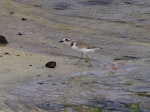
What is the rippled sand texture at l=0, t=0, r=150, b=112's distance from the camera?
937cm

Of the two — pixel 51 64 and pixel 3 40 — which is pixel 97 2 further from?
pixel 51 64

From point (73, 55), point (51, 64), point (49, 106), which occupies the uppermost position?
point (49, 106)

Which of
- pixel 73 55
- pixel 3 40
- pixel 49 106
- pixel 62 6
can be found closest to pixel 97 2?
pixel 62 6

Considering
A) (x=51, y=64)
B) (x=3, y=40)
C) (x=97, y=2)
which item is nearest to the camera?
(x=51, y=64)

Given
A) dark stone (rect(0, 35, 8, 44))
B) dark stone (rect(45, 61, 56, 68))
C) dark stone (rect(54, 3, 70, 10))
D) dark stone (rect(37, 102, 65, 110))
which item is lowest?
dark stone (rect(54, 3, 70, 10))

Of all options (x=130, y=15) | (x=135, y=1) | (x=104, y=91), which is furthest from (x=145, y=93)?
(x=135, y=1)

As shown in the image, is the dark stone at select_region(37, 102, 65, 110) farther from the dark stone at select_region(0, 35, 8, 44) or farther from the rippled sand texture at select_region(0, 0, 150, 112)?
the dark stone at select_region(0, 35, 8, 44)

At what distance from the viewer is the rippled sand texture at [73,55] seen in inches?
369

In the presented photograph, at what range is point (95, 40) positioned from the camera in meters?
15.0

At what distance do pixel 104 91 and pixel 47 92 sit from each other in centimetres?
96

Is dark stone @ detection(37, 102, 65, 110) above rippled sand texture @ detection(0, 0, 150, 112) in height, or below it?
above

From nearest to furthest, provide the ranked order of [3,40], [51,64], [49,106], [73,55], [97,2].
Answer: [49,106]
[51,64]
[73,55]
[3,40]
[97,2]

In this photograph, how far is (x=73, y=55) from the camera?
13.1m

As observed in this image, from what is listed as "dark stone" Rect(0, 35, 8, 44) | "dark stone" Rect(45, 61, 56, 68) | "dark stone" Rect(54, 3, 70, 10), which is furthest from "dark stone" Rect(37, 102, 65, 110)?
"dark stone" Rect(54, 3, 70, 10)
